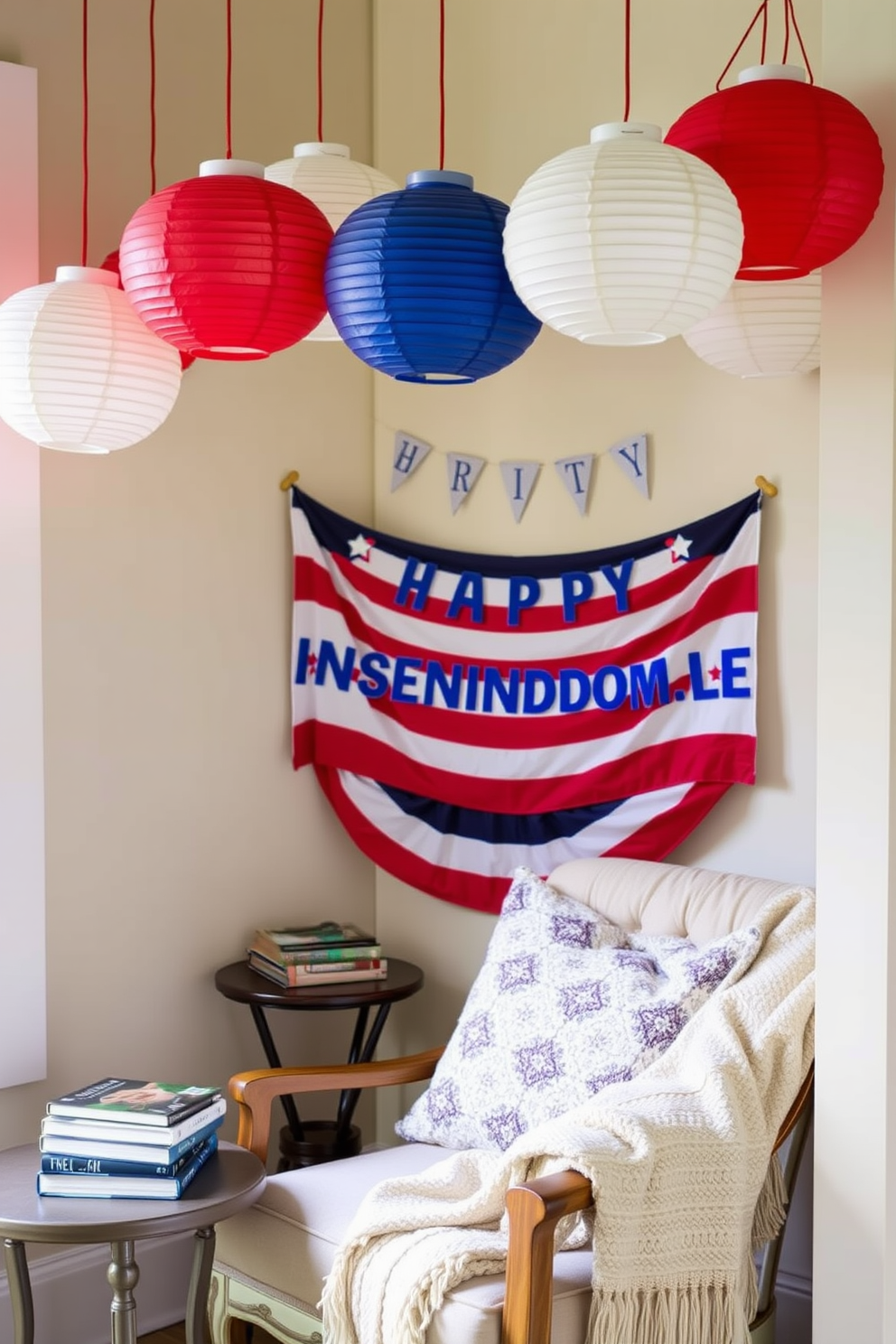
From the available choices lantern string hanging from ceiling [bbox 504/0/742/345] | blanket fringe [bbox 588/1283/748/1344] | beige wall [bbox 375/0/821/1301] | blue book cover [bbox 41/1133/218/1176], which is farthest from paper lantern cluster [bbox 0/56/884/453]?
blanket fringe [bbox 588/1283/748/1344]

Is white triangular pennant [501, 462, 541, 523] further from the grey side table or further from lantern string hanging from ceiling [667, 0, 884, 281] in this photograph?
the grey side table

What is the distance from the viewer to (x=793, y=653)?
2863 mm

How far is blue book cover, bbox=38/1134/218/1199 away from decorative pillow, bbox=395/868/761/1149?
24.1 inches

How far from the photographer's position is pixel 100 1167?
2.22 meters

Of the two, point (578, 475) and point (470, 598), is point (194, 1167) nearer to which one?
point (470, 598)

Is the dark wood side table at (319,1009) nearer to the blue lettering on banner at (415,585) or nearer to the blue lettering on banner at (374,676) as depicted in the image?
the blue lettering on banner at (374,676)

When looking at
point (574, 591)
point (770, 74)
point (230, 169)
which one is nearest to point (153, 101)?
point (230, 169)

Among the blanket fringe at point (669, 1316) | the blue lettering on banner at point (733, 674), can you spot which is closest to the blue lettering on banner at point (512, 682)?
the blue lettering on banner at point (733, 674)

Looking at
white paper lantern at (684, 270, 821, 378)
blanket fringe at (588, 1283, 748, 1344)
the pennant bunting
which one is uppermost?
white paper lantern at (684, 270, 821, 378)

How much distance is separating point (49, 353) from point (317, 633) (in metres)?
1.34

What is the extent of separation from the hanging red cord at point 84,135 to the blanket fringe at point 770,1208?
2041 mm

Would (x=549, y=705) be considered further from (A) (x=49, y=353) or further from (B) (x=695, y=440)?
(A) (x=49, y=353)

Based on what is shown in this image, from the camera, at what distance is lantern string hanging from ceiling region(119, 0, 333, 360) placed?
6.34ft

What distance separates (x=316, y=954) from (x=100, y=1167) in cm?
97
